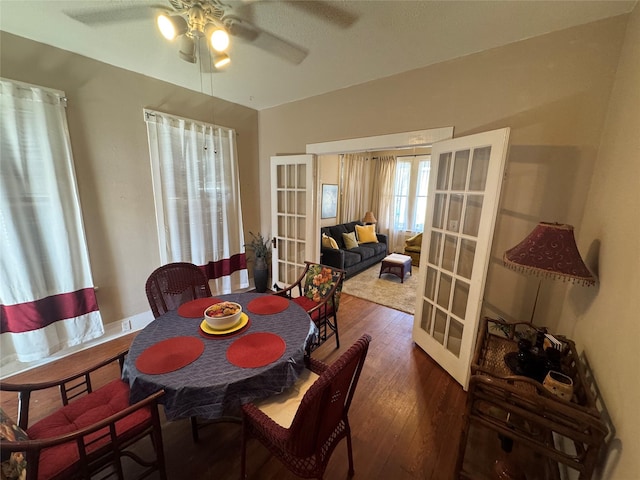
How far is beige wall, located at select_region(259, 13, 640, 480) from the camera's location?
3.67 feet

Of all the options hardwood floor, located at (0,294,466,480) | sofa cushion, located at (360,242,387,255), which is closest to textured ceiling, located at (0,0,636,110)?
hardwood floor, located at (0,294,466,480)

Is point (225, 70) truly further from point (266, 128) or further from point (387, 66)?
point (387, 66)

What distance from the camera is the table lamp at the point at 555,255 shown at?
1.29 m

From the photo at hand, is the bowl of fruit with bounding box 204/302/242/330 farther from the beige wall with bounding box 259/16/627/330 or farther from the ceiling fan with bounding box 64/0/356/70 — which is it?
the beige wall with bounding box 259/16/627/330

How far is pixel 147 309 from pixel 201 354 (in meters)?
2.00

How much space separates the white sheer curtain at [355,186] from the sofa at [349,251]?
1.44 feet

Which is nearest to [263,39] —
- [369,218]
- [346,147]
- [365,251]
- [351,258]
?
[346,147]

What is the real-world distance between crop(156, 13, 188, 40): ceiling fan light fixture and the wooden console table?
2.33 meters

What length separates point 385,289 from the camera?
3.99 meters

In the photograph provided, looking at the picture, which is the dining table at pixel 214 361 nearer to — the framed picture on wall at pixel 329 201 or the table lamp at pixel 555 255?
the table lamp at pixel 555 255


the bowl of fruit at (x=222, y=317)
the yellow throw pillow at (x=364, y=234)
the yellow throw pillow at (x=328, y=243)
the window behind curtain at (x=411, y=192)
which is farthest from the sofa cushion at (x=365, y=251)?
the bowl of fruit at (x=222, y=317)

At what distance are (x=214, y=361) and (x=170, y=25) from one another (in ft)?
5.72

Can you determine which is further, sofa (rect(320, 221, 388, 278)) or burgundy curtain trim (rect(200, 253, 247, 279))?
sofa (rect(320, 221, 388, 278))

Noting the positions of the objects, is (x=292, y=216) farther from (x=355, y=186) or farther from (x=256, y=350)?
(x=355, y=186)
